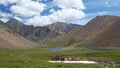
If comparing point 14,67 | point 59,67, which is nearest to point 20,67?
point 14,67

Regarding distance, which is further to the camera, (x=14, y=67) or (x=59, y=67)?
(x=59, y=67)

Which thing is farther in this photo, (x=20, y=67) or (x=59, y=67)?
(x=59, y=67)

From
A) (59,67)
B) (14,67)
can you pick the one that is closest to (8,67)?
(14,67)

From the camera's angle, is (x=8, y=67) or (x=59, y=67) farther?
(x=59, y=67)

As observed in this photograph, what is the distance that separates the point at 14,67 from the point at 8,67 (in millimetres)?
885

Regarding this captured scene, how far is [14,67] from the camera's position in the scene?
39.0 metres

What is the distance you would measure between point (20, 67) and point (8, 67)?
1556 millimetres

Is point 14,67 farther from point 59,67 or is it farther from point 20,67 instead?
point 59,67

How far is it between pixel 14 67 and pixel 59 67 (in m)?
7.15

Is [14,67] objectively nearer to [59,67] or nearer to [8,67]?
[8,67]

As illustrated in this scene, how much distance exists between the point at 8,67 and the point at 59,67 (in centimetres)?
767

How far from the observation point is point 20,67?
129 feet

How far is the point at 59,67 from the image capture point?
142ft

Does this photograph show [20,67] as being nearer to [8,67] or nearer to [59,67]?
[8,67]
